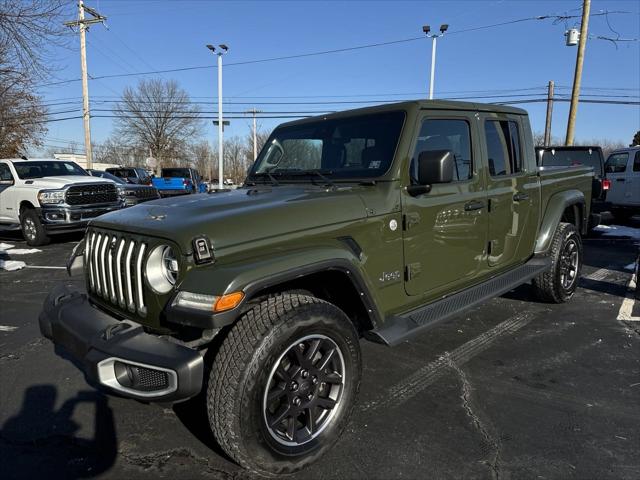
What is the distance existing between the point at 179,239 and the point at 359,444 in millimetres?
1597

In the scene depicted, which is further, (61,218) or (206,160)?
(206,160)

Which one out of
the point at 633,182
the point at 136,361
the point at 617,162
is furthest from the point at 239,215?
the point at 617,162

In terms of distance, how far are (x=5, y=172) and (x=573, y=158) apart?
1380 centimetres

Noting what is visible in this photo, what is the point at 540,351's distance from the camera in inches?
159

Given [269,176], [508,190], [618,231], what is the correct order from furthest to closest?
1. [618,231]
2. [508,190]
3. [269,176]

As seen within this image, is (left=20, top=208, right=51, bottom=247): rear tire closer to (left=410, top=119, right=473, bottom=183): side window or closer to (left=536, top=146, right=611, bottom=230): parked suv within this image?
(left=410, top=119, right=473, bottom=183): side window

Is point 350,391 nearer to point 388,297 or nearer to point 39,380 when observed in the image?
point 388,297

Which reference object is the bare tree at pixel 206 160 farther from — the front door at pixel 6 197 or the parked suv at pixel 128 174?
the front door at pixel 6 197

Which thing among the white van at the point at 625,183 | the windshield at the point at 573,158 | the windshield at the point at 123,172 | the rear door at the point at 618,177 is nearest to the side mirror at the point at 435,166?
the windshield at the point at 573,158

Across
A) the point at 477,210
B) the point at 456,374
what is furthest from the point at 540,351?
the point at 477,210

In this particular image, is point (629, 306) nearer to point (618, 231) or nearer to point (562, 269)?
point (562, 269)

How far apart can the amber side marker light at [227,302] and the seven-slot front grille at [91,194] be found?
9415mm

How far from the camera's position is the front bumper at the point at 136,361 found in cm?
208

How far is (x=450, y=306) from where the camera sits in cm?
341
